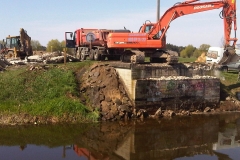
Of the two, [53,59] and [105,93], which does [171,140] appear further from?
[53,59]

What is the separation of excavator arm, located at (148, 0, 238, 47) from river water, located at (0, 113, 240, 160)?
580cm

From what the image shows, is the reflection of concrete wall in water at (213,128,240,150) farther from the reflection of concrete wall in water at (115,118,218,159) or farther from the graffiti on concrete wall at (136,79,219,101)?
the graffiti on concrete wall at (136,79,219,101)

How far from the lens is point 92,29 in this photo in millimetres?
22766

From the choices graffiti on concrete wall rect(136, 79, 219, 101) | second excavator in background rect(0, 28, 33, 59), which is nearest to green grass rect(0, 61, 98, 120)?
graffiti on concrete wall rect(136, 79, 219, 101)

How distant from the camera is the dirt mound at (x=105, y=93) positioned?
15508 mm

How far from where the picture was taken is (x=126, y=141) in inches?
484

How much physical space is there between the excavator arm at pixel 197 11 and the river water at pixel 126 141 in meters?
5.80

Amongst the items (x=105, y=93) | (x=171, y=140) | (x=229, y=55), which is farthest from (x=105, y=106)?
(x=229, y=55)

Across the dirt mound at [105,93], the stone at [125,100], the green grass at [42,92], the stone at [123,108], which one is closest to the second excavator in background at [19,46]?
the green grass at [42,92]

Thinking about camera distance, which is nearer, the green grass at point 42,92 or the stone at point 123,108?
the green grass at point 42,92

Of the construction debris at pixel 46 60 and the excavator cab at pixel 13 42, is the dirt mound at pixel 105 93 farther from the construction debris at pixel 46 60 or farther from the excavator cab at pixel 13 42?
the excavator cab at pixel 13 42

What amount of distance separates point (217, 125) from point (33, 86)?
9909mm

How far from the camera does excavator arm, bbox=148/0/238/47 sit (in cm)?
1811

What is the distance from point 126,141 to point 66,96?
4.99 m
